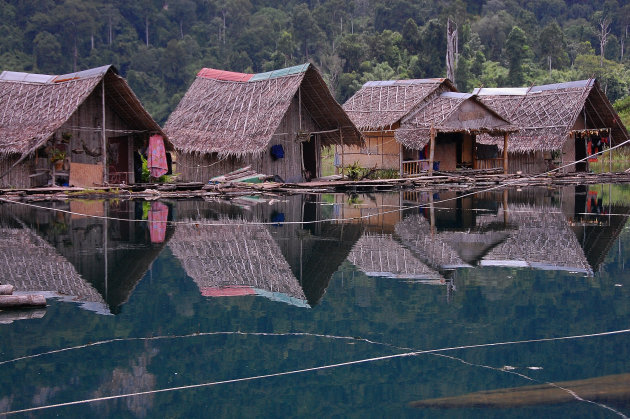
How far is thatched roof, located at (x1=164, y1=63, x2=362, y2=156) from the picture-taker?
23.4 meters

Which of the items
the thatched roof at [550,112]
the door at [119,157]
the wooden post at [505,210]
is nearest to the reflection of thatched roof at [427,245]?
the wooden post at [505,210]

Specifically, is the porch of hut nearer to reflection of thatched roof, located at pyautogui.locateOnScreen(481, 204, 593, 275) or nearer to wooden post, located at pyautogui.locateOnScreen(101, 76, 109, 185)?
wooden post, located at pyautogui.locateOnScreen(101, 76, 109, 185)

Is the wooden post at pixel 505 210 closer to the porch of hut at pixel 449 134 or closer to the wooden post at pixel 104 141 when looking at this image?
the porch of hut at pixel 449 134

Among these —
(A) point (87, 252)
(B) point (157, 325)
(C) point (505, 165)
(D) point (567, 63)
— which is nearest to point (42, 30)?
(D) point (567, 63)

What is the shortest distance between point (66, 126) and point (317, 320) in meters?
16.9

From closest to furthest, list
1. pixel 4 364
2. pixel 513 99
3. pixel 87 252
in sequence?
pixel 4 364 < pixel 87 252 < pixel 513 99

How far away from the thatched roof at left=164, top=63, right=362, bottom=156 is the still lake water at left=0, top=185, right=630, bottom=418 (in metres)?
11.0

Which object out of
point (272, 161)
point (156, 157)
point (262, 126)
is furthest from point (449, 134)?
point (156, 157)

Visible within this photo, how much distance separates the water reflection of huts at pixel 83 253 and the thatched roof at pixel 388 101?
13428mm

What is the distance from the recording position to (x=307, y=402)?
15.9 ft

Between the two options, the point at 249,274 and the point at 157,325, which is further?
the point at 249,274

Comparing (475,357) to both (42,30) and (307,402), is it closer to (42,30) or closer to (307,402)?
(307,402)

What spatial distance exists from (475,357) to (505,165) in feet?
76.0

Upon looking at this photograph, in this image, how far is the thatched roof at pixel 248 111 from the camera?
23.4m
